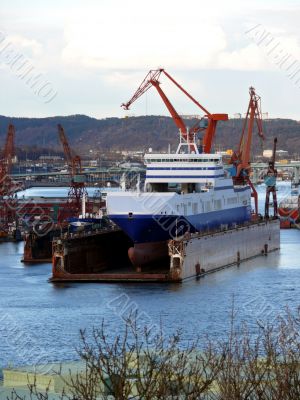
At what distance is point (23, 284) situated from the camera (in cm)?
4316

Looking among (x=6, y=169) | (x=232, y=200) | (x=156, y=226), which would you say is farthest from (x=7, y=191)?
(x=156, y=226)

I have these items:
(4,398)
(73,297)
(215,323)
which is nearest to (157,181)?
(73,297)

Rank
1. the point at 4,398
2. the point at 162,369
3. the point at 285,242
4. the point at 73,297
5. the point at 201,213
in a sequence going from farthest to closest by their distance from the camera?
1. the point at 285,242
2. the point at 201,213
3. the point at 73,297
4. the point at 4,398
5. the point at 162,369

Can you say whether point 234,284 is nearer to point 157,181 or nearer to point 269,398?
point 157,181

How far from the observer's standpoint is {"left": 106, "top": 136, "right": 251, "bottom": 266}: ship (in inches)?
1793

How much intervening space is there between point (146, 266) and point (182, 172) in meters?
6.78

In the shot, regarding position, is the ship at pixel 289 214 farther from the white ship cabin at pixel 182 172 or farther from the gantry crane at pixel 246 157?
the white ship cabin at pixel 182 172

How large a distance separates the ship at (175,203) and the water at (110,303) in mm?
2381

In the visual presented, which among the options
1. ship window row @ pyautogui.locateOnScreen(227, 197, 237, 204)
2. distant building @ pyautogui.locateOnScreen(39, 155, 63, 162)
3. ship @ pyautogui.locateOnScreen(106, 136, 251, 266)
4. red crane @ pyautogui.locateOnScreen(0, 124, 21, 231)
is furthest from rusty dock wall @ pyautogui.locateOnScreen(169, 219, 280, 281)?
distant building @ pyautogui.locateOnScreen(39, 155, 63, 162)

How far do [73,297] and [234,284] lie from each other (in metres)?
6.39

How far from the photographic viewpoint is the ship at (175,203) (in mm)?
45531

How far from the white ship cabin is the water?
4.21 m

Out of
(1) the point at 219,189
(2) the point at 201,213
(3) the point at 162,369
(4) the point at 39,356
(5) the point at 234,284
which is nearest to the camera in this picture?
(3) the point at 162,369

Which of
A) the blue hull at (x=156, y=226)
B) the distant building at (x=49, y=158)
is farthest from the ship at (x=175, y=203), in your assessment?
the distant building at (x=49, y=158)
